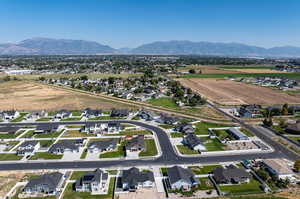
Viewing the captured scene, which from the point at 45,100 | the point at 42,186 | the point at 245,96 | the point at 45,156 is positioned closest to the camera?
the point at 42,186

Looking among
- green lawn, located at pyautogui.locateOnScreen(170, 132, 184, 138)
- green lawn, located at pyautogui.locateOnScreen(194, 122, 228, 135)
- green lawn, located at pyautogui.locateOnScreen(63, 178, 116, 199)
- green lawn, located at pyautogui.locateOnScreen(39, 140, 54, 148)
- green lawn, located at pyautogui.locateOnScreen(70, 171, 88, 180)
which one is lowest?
green lawn, located at pyautogui.locateOnScreen(63, 178, 116, 199)

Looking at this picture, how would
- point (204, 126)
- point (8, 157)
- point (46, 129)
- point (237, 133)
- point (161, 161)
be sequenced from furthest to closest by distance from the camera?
point (204, 126) → point (46, 129) → point (237, 133) → point (8, 157) → point (161, 161)

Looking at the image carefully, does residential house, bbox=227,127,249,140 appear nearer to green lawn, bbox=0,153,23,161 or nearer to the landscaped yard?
the landscaped yard

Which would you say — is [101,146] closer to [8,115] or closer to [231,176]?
[231,176]

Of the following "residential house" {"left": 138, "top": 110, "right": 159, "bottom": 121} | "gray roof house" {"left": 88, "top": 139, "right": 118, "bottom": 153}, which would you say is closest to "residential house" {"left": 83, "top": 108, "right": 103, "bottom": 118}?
"residential house" {"left": 138, "top": 110, "right": 159, "bottom": 121}

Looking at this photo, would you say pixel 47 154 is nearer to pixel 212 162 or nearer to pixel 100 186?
pixel 100 186

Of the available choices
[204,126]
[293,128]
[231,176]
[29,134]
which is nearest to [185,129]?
[204,126]
